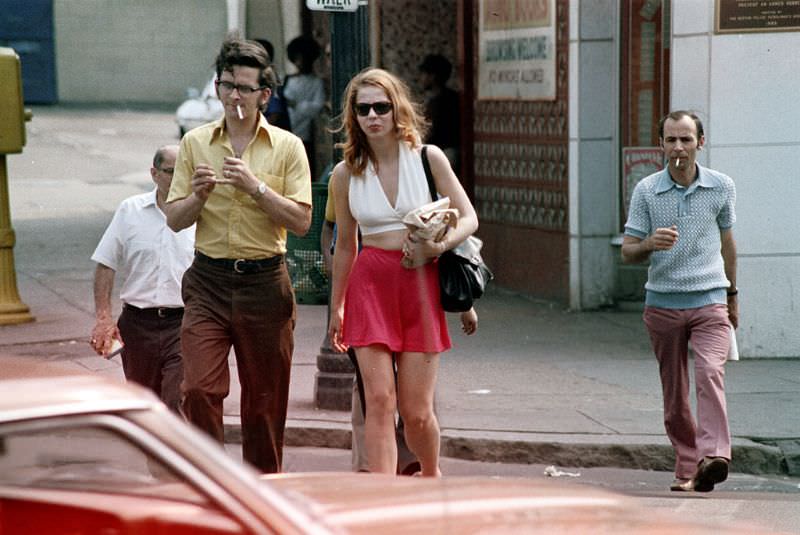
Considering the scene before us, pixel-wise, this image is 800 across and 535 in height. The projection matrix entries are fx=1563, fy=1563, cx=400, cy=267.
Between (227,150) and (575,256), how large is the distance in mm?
6192

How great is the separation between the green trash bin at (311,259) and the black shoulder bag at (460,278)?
5656mm

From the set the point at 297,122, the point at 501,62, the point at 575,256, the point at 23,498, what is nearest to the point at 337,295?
the point at 23,498

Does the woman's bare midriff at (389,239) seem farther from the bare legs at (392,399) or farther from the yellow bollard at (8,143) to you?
the yellow bollard at (8,143)

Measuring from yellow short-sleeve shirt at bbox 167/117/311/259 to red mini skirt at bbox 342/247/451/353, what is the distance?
0.40 meters

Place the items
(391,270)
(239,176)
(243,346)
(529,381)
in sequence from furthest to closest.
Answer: (529,381), (243,346), (391,270), (239,176)

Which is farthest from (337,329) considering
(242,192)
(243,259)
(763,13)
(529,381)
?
(763,13)

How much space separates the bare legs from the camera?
20.2ft

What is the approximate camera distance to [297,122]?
14633mm

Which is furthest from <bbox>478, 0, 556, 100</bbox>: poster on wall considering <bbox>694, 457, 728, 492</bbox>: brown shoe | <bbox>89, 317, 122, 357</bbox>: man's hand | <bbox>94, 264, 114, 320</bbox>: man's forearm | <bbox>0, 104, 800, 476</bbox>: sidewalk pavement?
<bbox>89, 317, 122, 357</bbox>: man's hand

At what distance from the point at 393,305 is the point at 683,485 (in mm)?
1858

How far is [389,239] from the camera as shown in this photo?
6172 millimetres

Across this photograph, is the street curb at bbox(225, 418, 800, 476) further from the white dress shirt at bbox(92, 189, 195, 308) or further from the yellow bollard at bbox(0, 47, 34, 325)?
the yellow bollard at bbox(0, 47, 34, 325)

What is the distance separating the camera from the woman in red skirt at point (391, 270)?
6133mm

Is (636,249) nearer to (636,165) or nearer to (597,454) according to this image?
(597,454)
